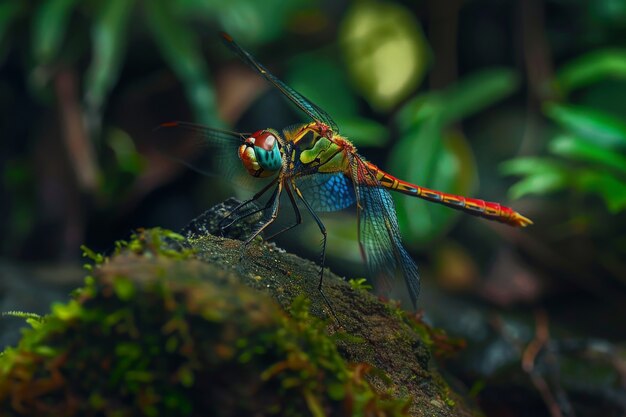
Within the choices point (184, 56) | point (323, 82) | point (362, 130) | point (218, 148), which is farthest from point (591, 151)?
point (184, 56)

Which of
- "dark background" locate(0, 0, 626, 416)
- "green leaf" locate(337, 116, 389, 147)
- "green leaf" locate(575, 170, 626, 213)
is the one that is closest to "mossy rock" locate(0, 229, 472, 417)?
"green leaf" locate(575, 170, 626, 213)

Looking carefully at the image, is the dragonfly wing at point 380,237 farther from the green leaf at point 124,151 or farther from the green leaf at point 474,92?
the green leaf at point 124,151

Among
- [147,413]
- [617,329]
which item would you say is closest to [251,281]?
[147,413]

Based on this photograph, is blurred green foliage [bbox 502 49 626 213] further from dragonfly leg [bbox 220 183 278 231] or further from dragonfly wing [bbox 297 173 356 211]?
dragonfly leg [bbox 220 183 278 231]

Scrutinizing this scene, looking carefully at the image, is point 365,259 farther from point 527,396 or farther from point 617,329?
point 617,329

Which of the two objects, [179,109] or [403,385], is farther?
[179,109]

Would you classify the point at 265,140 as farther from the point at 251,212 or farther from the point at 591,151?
the point at 591,151

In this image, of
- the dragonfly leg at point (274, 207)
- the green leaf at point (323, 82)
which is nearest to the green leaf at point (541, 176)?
the green leaf at point (323, 82)
